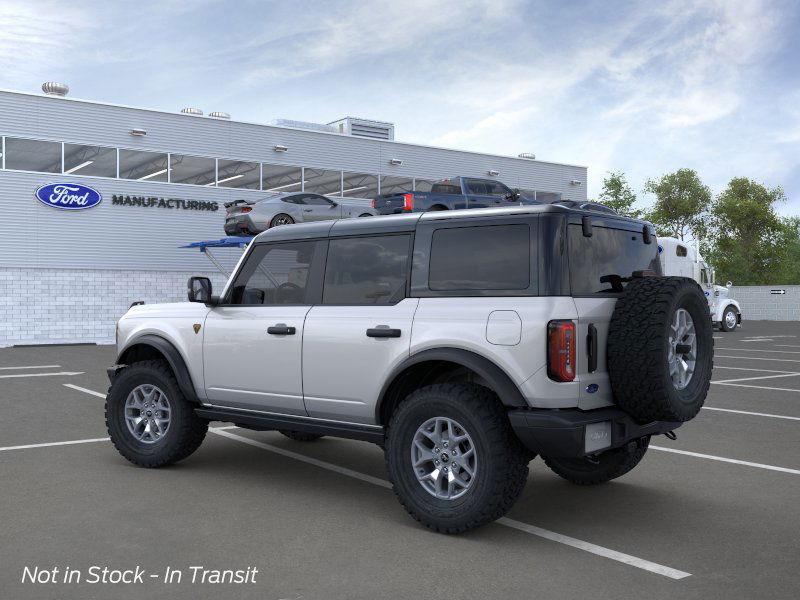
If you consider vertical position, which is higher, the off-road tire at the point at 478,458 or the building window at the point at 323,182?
the building window at the point at 323,182

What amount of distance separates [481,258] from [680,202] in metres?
62.8

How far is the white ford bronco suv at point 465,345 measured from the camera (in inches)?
191

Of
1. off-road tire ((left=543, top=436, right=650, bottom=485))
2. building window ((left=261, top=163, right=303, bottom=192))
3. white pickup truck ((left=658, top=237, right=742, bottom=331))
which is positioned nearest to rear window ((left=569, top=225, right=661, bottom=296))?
off-road tire ((left=543, top=436, right=650, bottom=485))

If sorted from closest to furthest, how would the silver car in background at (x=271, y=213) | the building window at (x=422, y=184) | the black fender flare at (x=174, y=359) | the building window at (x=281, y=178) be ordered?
the black fender flare at (x=174, y=359) < the silver car in background at (x=271, y=213) < the building window at (x=281, y=178) < the building window at (x=422, y=184)

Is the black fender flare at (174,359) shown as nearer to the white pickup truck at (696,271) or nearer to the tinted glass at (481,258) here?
the tinted glass at (481,258)

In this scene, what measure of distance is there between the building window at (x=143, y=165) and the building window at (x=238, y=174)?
2.02 meters

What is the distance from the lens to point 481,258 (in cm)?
524

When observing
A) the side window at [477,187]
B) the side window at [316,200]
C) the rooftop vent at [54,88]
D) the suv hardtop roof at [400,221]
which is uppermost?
the rooftop vent at [54,88]

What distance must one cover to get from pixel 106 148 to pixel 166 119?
2.38 m

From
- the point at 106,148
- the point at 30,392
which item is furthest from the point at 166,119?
the point at 30,392

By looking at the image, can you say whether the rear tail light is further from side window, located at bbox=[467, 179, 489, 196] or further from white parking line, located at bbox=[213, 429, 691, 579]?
side window, located at bbox=[467, 179, 489, 196]

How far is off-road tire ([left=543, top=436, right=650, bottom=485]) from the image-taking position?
6.12 m

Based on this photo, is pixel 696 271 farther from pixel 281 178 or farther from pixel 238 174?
pixel 238 174

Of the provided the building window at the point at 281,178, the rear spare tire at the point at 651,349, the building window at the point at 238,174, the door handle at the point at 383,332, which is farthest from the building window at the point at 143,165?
the rear spare tire at the point at 651,349
